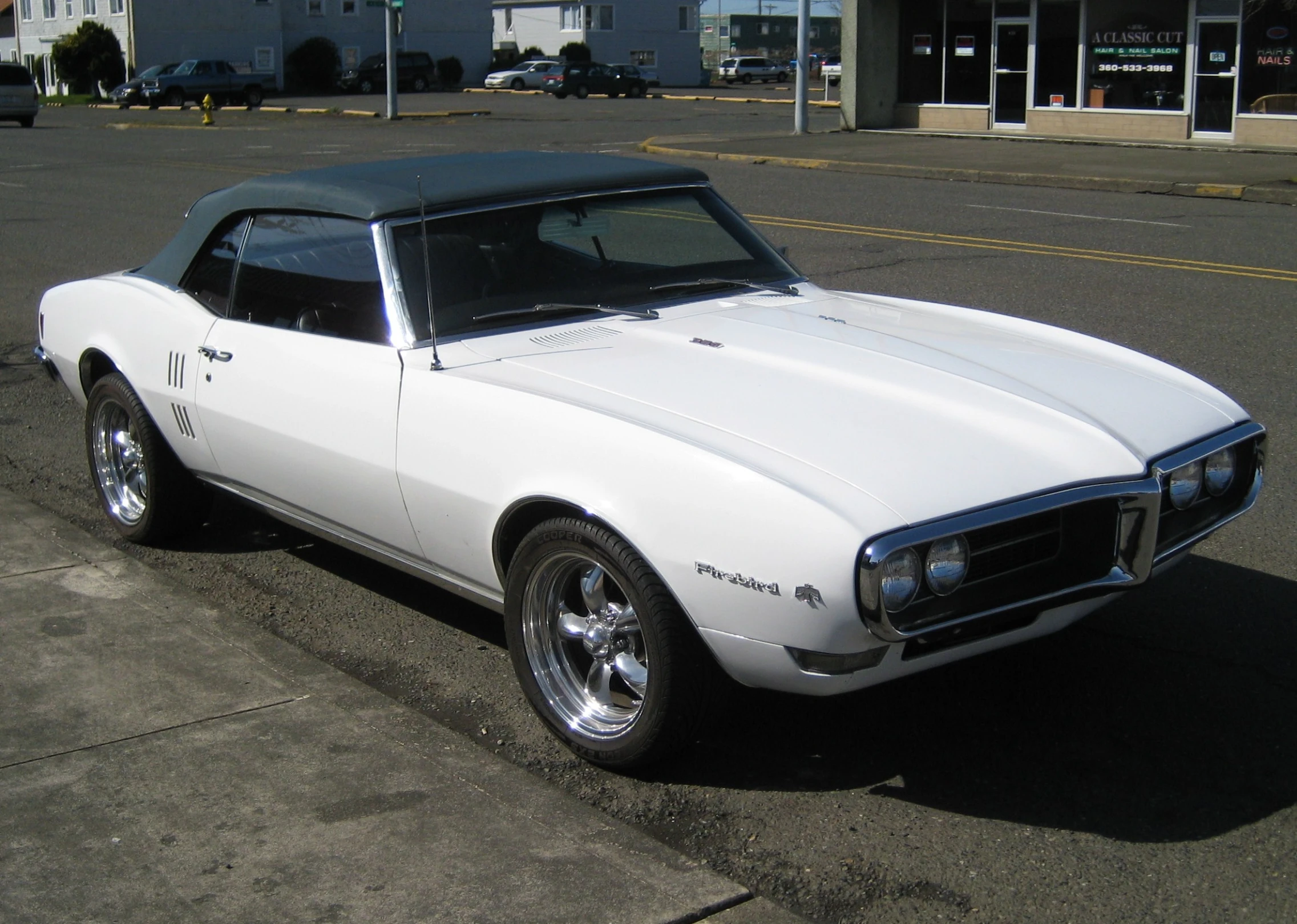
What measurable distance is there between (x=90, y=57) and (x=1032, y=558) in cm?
6338

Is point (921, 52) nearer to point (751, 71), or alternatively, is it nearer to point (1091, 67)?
point (1091, 67)

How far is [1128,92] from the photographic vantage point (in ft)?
87.9

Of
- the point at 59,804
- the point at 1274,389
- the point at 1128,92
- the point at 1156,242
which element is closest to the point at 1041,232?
the point at 1156,242

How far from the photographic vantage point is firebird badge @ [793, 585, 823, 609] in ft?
10.3

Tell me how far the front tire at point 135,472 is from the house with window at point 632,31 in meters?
73.1

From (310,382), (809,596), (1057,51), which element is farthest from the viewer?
(1057,51)

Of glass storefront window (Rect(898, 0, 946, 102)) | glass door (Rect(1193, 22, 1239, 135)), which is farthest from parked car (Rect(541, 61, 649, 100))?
glass door (Rect(1193, 22, 1239, 135))

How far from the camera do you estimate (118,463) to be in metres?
5.76

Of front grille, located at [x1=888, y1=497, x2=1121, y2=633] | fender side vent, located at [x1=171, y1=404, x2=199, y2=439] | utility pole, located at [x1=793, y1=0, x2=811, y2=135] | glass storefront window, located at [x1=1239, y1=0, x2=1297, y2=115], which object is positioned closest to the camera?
front grille, located at [x1=888, y1=497, x2=1121, y2=633]

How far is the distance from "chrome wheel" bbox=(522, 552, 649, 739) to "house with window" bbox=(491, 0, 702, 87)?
246 ft

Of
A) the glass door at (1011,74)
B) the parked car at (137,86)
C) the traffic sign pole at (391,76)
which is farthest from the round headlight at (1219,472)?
the parked car at (137,86)

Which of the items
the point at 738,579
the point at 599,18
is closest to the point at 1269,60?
the point at 738,579

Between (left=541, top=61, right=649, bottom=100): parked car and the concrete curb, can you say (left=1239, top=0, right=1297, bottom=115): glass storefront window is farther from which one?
(left=541, top=61, right=649, bottom=100): parked car

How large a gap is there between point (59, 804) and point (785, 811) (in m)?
1.86
